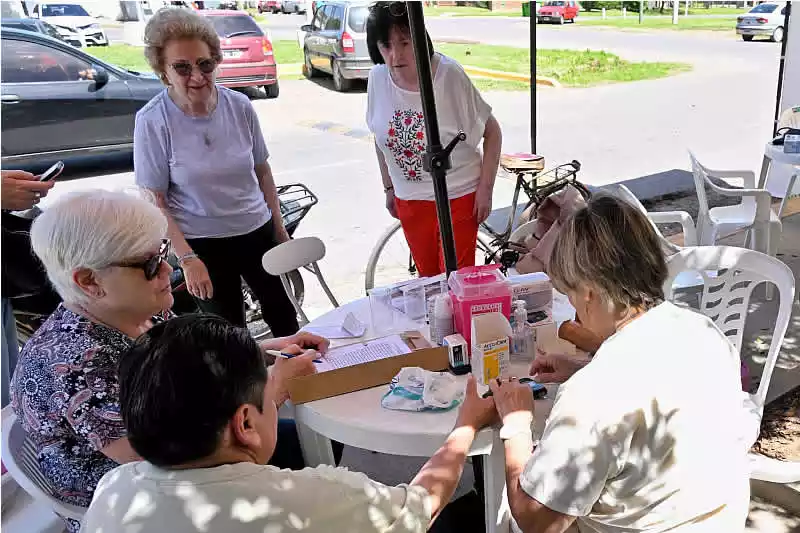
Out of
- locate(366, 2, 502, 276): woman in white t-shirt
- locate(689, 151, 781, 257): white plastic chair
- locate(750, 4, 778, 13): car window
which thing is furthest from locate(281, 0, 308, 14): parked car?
locate(366, 2, 502, 276): woman in white t-shirt

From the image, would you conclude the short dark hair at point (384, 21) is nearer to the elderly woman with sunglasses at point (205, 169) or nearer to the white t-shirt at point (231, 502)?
the elderly woman with sunglasses at point (205, 169)

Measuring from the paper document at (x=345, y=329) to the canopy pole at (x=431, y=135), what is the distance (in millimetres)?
331

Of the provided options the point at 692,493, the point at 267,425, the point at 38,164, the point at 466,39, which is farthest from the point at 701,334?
the point at 466,39

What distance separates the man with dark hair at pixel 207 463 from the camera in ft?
3.31

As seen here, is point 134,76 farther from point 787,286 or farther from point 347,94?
point 787,286

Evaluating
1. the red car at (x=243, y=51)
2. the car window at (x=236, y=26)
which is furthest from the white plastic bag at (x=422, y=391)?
the car window at (x=236, y=26)

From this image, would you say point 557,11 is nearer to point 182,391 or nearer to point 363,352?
point 363,352

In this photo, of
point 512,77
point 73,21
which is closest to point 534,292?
point 512,77

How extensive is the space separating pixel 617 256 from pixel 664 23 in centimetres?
2526

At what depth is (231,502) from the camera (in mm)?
1013

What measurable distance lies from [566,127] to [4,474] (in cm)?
850

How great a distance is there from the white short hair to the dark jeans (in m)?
0.77

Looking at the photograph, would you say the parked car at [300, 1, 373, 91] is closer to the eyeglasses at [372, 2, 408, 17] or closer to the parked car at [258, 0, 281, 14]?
the eyeglasses at [372, 2, 408, 17]

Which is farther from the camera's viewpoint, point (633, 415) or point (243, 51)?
point (243, 51)
